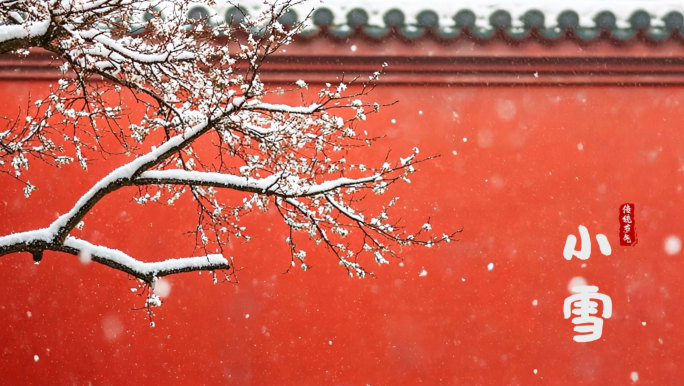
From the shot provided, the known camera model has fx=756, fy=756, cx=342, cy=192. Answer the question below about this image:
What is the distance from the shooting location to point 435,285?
534cm

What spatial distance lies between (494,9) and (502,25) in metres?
0.13

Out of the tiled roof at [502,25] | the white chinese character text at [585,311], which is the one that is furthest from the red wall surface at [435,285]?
the tiled roof at [502,25]

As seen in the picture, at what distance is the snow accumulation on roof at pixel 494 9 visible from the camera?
5.14m

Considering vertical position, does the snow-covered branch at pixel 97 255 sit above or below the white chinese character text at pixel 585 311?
below

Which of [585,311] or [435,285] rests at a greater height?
[435,285]

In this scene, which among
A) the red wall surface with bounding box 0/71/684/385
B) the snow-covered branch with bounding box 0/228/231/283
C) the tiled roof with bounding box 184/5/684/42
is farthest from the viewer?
the red wall surface with bounding box 0/71/684/385

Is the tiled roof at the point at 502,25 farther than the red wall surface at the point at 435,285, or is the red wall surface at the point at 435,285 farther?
the red wall surface at the point at 435,285

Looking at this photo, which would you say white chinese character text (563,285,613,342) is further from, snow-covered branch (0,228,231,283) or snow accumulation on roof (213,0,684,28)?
snow-covered branch (0,228,231,283)

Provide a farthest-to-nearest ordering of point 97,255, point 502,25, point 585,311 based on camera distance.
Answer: point 585,311 → point 502,25 → point 97,255

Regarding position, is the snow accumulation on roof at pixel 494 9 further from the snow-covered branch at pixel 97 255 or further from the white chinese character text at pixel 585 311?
the snow-covered branch at pixel 97 255

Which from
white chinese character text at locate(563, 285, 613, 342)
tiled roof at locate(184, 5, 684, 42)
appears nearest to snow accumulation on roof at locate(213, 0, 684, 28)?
tiled roof at locate(184, 5, 684, 42)

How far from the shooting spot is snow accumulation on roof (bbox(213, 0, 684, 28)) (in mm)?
5145

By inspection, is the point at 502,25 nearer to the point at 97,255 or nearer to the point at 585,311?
the point at 585,311

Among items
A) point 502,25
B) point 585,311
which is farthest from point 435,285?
point 502,25
